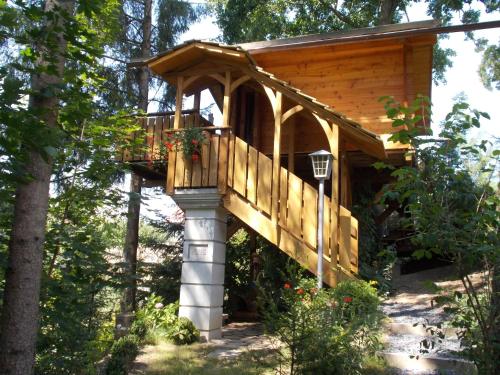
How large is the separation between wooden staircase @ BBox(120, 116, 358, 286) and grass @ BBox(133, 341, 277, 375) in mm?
1907

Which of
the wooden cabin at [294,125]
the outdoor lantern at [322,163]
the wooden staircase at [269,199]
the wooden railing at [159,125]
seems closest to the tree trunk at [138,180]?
the wooden cabin at [294,125]

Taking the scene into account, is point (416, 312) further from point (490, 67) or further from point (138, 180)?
point (490, 67)

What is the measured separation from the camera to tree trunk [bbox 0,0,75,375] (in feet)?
10.6

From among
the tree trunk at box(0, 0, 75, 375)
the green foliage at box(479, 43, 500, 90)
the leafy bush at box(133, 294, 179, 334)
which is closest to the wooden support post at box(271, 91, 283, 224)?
the leafy bush at box(133, 294, 179, 334)

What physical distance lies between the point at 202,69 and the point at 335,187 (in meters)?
3.51

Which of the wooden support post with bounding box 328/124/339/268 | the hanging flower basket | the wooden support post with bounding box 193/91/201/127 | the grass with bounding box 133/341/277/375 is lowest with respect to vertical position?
the grass with bounding box 133/341/277/375

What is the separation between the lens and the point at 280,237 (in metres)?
7.98

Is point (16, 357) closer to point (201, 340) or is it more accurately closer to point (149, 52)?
point (201, 340)

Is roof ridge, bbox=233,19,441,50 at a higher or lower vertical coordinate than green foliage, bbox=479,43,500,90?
lower

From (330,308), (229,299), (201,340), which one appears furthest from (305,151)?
(330,308)

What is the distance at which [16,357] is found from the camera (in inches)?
127

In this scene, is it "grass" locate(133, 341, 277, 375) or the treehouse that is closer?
"grass" locate(133, 341, 277, 375)

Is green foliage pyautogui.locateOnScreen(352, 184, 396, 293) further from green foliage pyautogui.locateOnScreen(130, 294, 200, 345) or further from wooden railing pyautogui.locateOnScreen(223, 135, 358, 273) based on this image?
green foliage pyautogui.locateOnScreen(130, 294, 200, 345)

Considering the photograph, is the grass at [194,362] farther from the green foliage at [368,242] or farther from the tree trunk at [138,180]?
the tree trunk at [138,180]
